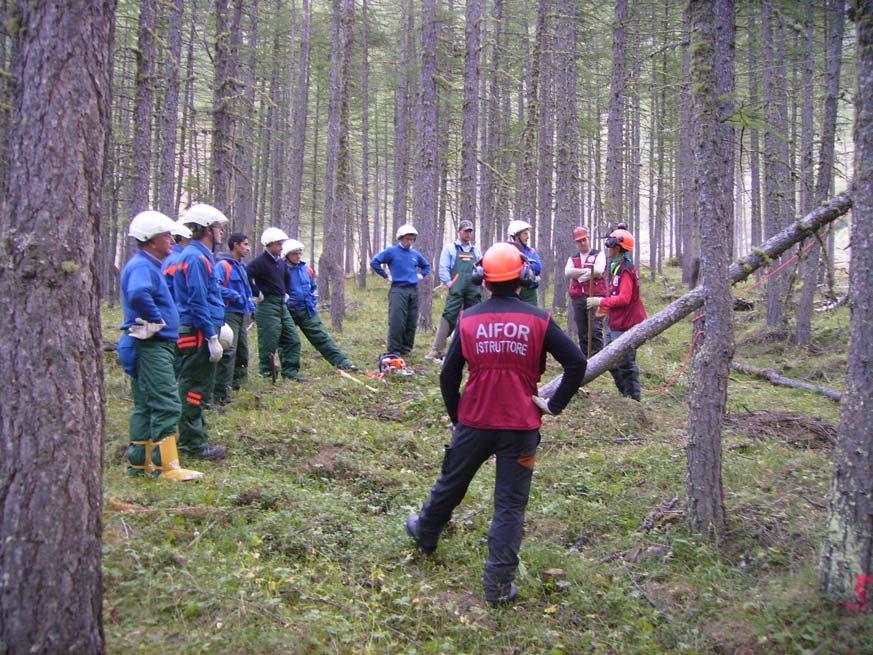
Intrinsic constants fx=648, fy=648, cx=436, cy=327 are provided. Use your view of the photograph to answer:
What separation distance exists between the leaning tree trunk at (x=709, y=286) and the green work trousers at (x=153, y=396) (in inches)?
173

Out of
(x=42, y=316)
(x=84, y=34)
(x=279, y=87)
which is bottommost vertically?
(x=42, y=316)

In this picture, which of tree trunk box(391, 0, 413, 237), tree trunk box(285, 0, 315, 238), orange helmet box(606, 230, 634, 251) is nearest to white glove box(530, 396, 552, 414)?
orange helmet box(606, 230, 634, 251)

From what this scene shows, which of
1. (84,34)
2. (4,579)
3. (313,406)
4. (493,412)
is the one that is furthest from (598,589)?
(313,406)

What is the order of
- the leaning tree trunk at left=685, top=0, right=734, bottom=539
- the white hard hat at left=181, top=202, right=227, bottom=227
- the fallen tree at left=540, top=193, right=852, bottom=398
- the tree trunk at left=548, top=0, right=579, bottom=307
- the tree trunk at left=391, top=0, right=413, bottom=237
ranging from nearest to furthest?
the leaning tree trunk at left=685, top=0, right=734, bottom=539 < the fallen tree at left=540, top=193, right=852, bottom=398 < the white hard hat at left=181, top=202, right=227, bottom=227 < the tree trunk at left=548, top=0, right=579, bottom=307 < the tree trunk at left=391, top=0, right=413, bottom=237

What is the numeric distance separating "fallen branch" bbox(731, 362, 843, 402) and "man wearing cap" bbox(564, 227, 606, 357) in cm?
306

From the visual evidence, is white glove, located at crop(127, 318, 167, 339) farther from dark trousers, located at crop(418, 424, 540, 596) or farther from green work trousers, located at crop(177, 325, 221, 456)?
dark trousers, located at crop(418, 424, 540, 596)

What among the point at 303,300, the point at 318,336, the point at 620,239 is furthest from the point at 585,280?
the point at 303,300

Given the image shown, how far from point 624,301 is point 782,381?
15.0 ft

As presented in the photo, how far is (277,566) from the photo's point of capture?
14.3 feet

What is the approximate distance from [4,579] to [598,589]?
342 cm

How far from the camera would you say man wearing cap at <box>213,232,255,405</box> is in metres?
8.59

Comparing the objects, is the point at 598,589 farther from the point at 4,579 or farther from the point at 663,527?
the point at 4,579

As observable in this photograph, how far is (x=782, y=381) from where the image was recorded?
11.2 metres

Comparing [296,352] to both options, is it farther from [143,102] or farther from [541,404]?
[541,404]
